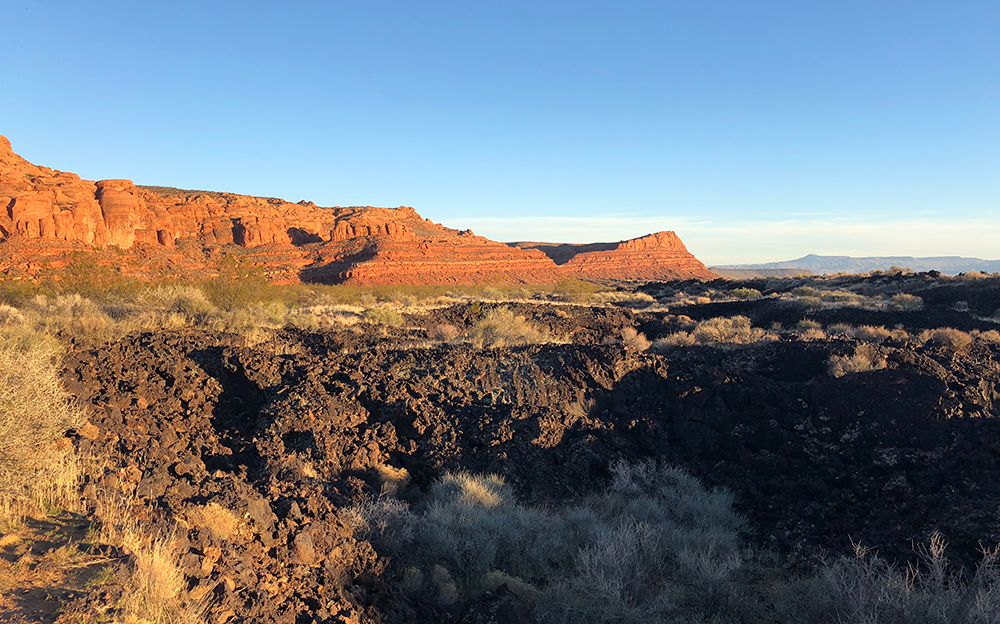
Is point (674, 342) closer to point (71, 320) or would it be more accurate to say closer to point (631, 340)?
point (631, 340)

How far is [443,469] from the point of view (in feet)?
21.3

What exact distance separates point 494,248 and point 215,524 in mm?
78865

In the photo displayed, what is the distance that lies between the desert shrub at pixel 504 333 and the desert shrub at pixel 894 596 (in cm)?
923

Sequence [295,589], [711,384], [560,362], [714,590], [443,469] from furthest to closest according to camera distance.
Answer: [560,362], [711,384], [443,469], [714,590], [295,589]

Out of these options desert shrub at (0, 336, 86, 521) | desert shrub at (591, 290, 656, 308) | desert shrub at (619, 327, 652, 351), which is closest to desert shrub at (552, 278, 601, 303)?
desert shrub at (591, 290, 656, 308)

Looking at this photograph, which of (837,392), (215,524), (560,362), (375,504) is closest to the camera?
(215,524)

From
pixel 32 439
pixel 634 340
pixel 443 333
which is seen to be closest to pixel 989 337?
pixel 634 340

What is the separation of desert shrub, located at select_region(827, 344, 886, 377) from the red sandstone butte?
4602 cm

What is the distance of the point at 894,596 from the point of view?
3588mm

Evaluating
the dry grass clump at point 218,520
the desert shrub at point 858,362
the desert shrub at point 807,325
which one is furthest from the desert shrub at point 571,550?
the desert shrub at point 807,325

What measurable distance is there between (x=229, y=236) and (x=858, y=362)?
72.4 metres

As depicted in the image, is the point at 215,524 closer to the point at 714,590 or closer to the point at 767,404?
the point at 714,590

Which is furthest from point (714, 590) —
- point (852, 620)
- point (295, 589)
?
point (295, 589)

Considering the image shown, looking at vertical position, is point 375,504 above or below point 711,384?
below
